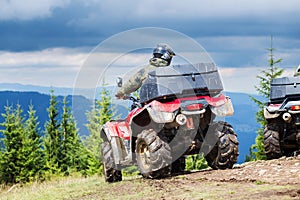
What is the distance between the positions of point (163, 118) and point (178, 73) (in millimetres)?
1028

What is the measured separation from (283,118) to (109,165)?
429 cm

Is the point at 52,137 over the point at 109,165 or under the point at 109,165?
under

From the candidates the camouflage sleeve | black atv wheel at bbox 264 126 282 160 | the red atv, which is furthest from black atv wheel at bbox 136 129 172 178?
black atv wheel at bbox 264 126 282 160

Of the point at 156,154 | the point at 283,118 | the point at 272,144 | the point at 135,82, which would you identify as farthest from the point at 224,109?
the point at 272,144

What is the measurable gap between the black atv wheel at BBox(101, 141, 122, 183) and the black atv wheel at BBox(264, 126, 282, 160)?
4056 millimetres

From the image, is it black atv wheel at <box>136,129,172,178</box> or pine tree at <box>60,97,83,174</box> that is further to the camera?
pine tree at <box>60,97,83,174</box>

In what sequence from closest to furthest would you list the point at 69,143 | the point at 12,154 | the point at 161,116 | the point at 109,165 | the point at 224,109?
the point at 161,116
the point at 224,109
the point at 109,165
the point at 12,154
the point at 69,143

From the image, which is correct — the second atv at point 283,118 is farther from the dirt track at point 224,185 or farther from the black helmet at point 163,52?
the black helmet at point 163,52

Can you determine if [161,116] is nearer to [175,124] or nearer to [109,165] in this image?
[175,124]

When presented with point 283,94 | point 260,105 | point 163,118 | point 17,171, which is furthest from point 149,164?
point 17,171

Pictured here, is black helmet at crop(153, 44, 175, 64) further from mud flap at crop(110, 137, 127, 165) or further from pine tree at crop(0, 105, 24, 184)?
pine tree at crop(0, 105, 24, 184)

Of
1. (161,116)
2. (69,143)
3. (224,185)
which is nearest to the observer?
(224,185)

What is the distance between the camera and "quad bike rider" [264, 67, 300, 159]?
15.0 metres

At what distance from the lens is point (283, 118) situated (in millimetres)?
14977
